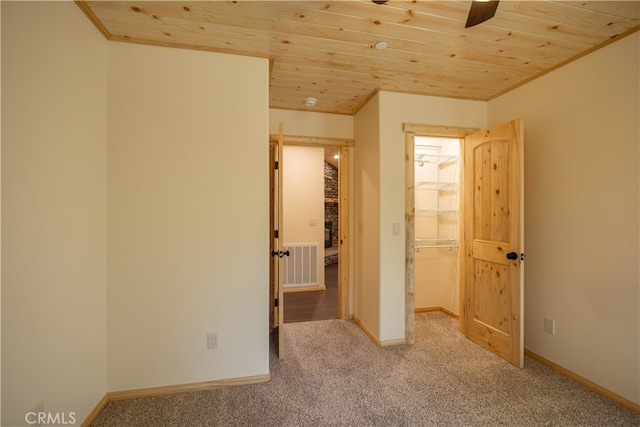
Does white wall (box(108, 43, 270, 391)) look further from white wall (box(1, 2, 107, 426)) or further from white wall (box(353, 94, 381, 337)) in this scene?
white wall (box(353, 94, 381, 337))

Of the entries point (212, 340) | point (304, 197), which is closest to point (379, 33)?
point (212, 340)

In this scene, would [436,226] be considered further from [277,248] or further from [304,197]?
[304,197]

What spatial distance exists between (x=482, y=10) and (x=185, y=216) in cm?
215

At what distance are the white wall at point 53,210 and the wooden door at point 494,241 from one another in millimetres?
3083

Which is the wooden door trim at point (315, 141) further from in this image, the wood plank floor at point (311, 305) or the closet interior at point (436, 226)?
the wood plank floor at point (311, 305)

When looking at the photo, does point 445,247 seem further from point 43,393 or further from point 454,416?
point 43,393

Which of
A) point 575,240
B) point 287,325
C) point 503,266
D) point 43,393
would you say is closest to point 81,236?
point 43,393

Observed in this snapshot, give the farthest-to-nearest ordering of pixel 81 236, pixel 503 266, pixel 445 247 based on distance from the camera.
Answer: pixel 445 247 → pixel 503 266 → pixel 81 236

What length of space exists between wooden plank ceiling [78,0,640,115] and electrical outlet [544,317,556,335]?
6.89ft

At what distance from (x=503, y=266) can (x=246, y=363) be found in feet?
7.56

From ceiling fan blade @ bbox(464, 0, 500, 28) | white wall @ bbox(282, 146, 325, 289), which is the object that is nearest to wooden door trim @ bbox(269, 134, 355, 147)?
white wall @ bbox(282, 146, 325, 289)

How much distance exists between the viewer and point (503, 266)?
8.19 feet

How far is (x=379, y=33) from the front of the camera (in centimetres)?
187

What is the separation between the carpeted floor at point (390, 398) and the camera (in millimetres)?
1760
